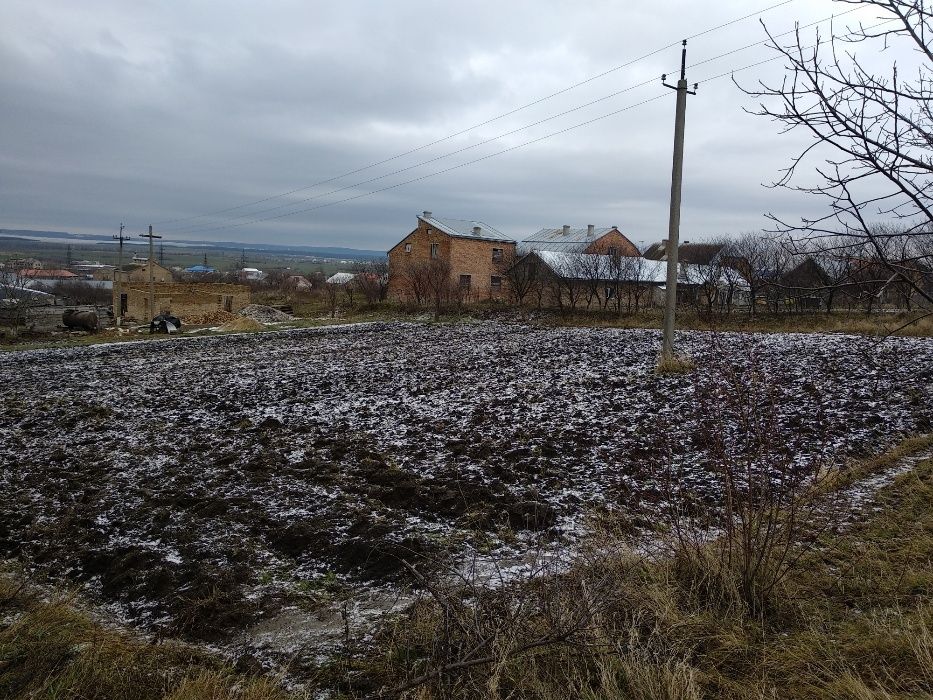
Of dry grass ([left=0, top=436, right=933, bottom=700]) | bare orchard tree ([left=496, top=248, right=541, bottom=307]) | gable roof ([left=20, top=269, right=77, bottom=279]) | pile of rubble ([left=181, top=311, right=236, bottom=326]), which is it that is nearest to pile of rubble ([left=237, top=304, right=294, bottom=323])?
pile of rubble ([left=181, top=311, right=236, bottom=326])

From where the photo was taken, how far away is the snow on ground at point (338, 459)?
4.93 meters

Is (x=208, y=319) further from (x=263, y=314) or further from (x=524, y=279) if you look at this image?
(x=524, y=279)

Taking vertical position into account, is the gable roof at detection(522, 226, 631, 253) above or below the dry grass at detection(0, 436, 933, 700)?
above

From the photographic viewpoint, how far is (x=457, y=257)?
149 ft

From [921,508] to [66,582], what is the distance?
676 cm

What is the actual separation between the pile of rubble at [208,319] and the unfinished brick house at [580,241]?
23.0 metres

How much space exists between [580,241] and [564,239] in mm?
2243

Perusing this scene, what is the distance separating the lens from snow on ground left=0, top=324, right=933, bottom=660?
4934 millimetres

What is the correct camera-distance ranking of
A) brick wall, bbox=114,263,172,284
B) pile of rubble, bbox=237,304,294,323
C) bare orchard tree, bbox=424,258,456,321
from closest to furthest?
bare orchard tree, bbox=424,258,456,321 → pile of rubble, bbox=237,304,294,323 → brick wall, bbox=114,263,172,284

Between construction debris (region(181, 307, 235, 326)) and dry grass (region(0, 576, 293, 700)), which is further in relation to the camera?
construction debris (region(181, 307, 235, 326))

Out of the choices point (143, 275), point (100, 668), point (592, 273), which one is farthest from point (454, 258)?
→ point (100, 668)

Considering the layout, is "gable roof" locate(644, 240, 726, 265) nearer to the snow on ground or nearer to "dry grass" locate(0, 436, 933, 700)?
the snow on ground

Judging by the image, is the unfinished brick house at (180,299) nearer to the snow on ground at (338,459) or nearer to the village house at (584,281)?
the village house at (584,281)

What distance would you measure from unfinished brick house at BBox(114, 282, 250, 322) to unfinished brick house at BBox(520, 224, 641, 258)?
23080 millimetres
